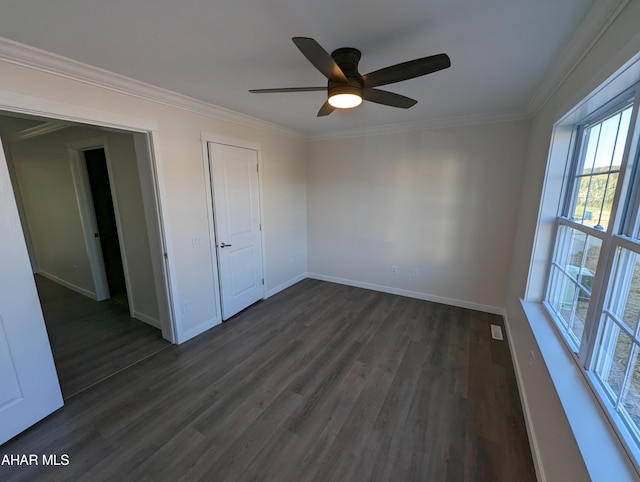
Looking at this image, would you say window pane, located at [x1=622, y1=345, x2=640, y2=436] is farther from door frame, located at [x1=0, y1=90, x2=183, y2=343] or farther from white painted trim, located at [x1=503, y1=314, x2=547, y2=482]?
door frame, located at [x1=0, y1=90, x2=183, y2=343]

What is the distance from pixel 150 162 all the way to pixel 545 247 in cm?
349

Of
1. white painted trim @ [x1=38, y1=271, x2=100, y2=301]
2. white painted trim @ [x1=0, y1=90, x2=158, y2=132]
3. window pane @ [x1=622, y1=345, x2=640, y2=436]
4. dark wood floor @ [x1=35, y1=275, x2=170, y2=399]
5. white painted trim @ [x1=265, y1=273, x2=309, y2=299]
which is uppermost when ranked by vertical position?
white painted trim @ [x1=0, y1=90, x2=158, y2=132]

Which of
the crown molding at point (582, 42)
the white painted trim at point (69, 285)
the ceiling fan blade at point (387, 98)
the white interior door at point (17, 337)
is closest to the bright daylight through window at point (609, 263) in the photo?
the crown molding at point (582, 42)

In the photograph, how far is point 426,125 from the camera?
336 centimetres

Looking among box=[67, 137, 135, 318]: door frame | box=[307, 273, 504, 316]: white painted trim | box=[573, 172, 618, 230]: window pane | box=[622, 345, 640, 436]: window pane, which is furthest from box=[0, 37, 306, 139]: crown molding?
box=[622, 345, 640, 436]: window pane

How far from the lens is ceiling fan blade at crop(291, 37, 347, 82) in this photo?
1.12m

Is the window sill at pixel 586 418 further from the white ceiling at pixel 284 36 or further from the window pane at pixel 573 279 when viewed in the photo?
the white ceiling at pixel 284 36

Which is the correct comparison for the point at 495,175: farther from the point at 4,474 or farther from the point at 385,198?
the point at 4,474

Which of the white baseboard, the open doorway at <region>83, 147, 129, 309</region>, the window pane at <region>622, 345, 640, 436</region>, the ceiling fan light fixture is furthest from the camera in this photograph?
the open doorway at <region>83, 147, 129, 309</region>

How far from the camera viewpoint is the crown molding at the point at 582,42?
1.16 meters

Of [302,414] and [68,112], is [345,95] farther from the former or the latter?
[302,414]

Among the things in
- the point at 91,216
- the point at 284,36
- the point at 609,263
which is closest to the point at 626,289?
the point at 609,263

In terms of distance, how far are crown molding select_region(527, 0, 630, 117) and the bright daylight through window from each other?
334mm

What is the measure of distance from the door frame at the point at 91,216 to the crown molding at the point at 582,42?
4043 millimetres
